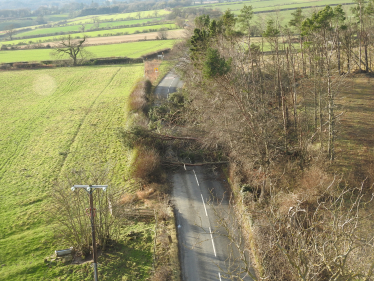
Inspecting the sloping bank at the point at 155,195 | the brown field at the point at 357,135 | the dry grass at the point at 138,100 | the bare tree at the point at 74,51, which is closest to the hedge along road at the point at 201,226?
the sloping bank at the point at 155,195

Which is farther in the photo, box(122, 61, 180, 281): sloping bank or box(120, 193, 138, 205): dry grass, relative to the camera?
box(120, 193, 138, 205): dry grass

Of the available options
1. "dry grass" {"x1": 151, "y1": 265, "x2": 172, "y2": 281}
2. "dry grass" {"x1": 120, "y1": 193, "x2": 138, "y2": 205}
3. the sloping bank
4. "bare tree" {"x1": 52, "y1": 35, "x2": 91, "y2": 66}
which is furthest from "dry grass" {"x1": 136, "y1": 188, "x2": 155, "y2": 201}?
"bare tree" {"x1": 52, "y1": 35, "x2": 91, "y2": 66}

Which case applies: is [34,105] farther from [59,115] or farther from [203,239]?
[203,239]

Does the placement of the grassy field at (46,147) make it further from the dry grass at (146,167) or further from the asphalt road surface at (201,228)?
the asphalt road surface at (201,228)

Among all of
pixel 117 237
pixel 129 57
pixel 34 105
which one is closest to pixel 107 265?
pixel 117 237

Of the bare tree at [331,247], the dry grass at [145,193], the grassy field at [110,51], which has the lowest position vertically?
the dry grass at [145,193]

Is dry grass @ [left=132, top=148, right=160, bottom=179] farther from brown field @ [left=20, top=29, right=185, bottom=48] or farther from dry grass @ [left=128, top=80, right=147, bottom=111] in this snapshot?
brown field @ [left=20, top=29, right=185, bottom=48]
